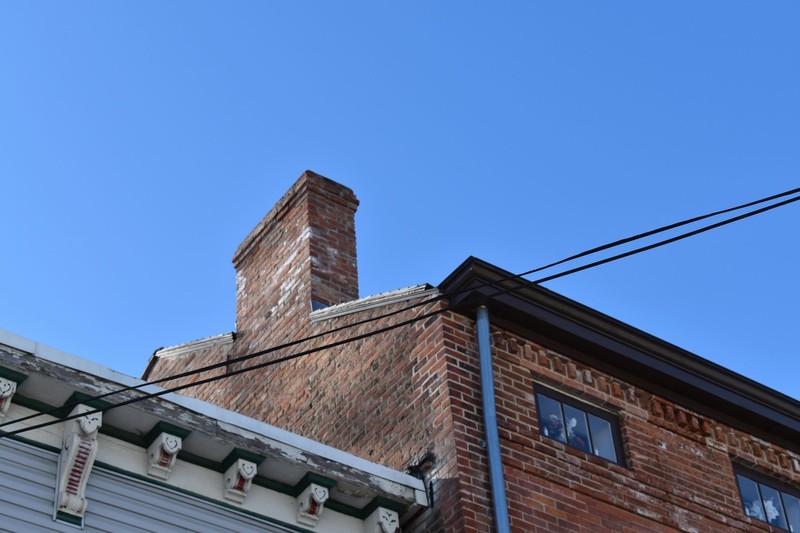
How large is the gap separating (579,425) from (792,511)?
297 cm

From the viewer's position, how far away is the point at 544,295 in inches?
525

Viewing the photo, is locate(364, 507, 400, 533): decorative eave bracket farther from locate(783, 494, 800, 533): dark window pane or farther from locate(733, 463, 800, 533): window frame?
locate(783, 494, 800, 533): dark window pane

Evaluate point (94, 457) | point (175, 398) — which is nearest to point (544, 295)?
point (175, 398)

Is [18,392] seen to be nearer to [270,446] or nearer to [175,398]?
[175,398]

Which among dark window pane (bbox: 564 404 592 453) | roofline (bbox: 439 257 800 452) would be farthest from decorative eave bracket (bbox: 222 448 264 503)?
dark window pane (bbox: 564 404 592 453)

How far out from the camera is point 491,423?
1237 cm

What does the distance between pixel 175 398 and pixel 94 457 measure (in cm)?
93

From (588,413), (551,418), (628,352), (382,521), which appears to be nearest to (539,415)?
(551,418)

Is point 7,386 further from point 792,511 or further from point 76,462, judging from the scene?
point 792,511

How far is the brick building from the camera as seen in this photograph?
40.6 feet

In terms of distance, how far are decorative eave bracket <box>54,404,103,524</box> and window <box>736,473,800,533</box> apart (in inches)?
286

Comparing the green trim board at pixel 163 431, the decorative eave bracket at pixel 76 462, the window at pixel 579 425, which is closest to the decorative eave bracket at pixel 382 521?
the window at pixel 579 425

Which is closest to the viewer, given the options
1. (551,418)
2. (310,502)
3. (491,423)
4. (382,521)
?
(310,502)

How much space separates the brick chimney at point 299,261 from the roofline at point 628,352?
3.57 m
